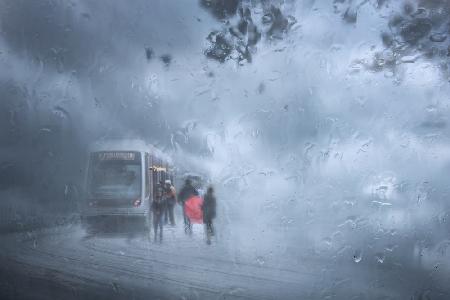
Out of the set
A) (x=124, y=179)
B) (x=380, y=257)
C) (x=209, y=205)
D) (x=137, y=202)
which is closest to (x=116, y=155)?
(x=124, y=179)

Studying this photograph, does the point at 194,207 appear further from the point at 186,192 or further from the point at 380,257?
the point at 380,257

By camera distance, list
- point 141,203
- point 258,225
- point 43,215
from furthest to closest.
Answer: point 258,225
point 141,203
point 43,215

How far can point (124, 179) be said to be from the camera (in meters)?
5.73

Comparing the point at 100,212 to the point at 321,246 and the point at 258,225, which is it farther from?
the point at 321,246

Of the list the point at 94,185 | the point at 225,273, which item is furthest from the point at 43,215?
the point at 225,273

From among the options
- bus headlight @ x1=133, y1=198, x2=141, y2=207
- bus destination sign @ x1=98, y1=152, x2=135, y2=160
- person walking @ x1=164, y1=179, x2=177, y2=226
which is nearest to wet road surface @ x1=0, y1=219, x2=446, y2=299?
person walking @ x1=164, y1=179, x2=177, y2=226

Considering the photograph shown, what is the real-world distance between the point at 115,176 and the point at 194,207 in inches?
57.8

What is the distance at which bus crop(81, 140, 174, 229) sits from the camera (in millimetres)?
4883

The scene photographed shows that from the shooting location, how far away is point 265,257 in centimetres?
597

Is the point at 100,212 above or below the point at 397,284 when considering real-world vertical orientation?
above

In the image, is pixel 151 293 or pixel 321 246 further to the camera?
pixel 321 246

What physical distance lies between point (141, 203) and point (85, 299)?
119 centimetres

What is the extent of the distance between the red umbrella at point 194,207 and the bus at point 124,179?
0.40 m

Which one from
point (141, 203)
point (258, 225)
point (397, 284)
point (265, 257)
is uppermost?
point (141, 203)
